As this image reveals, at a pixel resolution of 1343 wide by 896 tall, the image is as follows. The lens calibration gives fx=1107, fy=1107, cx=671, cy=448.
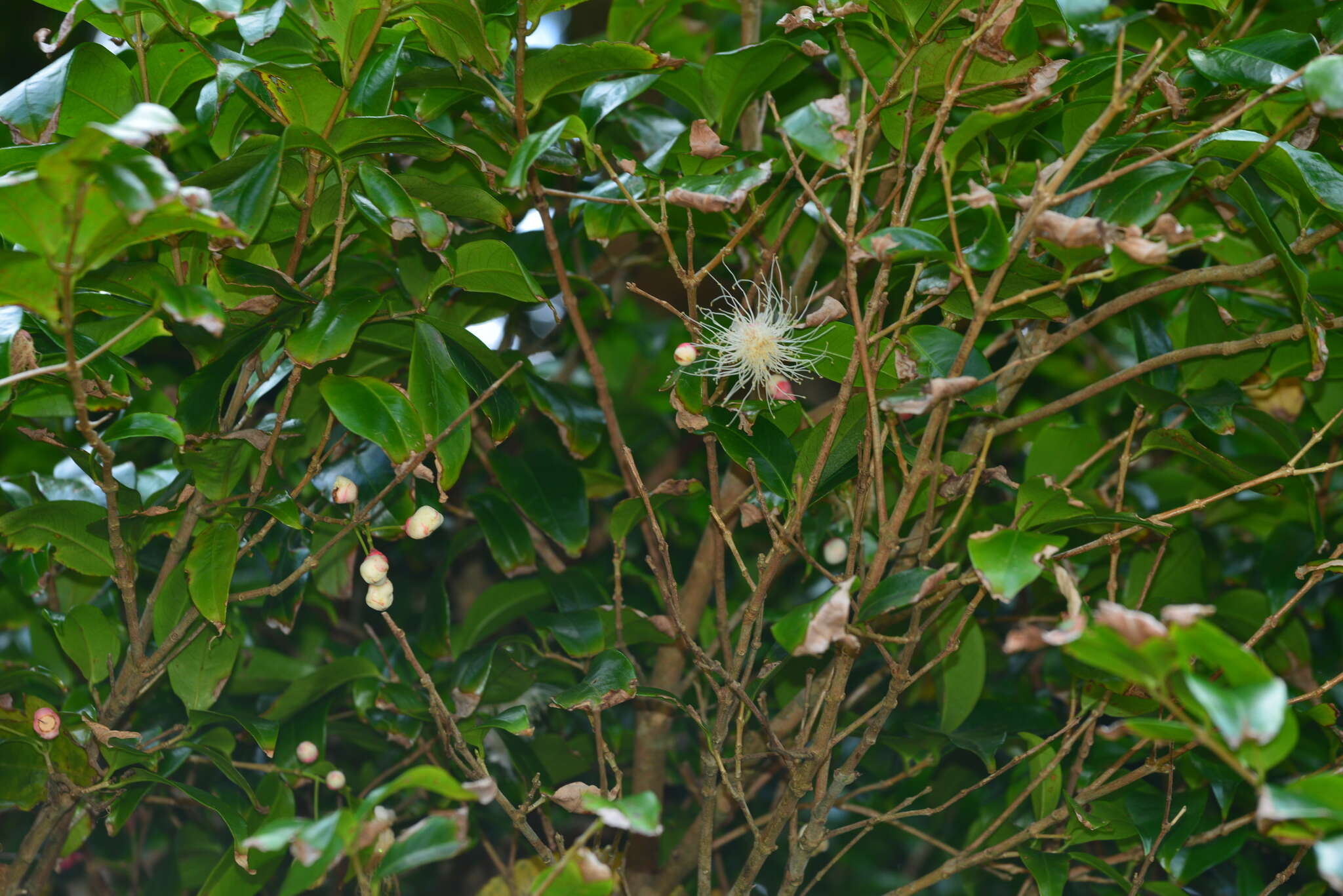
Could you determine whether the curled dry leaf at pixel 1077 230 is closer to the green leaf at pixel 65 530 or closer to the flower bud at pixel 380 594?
the flower bud at pixel 380 594

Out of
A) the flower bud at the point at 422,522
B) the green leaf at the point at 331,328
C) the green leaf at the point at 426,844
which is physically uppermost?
the green leaf at the point at 331,328

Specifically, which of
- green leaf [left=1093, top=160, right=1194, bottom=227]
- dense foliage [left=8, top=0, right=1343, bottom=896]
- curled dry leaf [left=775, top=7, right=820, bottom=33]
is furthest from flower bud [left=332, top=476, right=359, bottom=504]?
green leaf [left=1093, top=160, right=1194, bottom=227]

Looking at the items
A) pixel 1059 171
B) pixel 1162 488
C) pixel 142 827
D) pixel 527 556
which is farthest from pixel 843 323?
pixel 142 827

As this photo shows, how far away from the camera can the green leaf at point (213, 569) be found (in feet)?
2.68

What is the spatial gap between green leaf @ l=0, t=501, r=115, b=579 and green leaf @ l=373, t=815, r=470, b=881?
447 millimetres

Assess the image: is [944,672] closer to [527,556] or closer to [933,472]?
[933,472]

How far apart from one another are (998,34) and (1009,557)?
367 mm

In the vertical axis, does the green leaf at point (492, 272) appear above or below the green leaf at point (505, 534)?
above

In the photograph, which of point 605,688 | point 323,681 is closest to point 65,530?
point 323,681

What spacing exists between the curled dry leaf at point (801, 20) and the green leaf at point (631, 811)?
530 mm

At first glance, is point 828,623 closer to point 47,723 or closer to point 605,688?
point 605,688

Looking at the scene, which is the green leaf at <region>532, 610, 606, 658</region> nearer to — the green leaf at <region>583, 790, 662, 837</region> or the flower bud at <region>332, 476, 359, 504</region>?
the flower bud at <region>332, 476, 359, 504</region>

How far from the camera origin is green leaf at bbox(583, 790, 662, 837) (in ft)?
1.90

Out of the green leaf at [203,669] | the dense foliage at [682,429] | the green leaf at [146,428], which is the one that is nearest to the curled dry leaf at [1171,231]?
the dense foliage at [682,429]
